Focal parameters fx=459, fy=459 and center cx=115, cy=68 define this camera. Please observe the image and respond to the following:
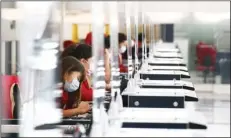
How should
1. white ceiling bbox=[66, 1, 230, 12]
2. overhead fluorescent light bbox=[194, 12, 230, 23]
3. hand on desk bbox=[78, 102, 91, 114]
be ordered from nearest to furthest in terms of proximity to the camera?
1. hand on desk bbox=[78, 102, 91, 114]
2. white ceiling bbox=[66, 1, 230, 12]
3. overhead fluorescent light bbox=[194, 12, 230, 23]

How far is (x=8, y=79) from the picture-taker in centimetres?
286

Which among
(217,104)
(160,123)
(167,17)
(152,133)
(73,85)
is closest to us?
(152,133)

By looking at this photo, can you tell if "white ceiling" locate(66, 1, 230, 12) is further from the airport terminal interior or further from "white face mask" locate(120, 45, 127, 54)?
"white face mask" locate(120, 45, 127, 54)

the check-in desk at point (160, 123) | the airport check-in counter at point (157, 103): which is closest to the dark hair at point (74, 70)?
the airport check-in counter at point (157, 103)

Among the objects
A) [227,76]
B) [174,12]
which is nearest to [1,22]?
[174,12]

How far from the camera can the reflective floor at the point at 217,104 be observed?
6832mm

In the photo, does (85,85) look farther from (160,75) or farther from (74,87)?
(160,75)

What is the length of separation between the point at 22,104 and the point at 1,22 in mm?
321

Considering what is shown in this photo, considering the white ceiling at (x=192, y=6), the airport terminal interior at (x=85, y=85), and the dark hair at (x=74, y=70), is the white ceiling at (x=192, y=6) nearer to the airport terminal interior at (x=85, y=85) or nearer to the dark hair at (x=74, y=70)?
Answer: the airport terminal interior at (x=85, y=85)

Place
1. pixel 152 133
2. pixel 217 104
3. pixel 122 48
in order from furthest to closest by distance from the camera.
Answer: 1. pixel 217 104
2. pixel 122 48
3. pixel 152 133

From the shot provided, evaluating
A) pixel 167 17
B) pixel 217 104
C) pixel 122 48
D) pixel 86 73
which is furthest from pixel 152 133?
pixel 167 17

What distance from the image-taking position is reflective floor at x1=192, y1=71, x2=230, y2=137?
6.83 metres

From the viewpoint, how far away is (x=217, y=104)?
9.23m

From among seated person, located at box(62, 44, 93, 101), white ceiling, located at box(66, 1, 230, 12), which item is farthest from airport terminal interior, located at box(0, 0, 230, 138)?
white ceiling, located at box(66, 1, 230, 12)
